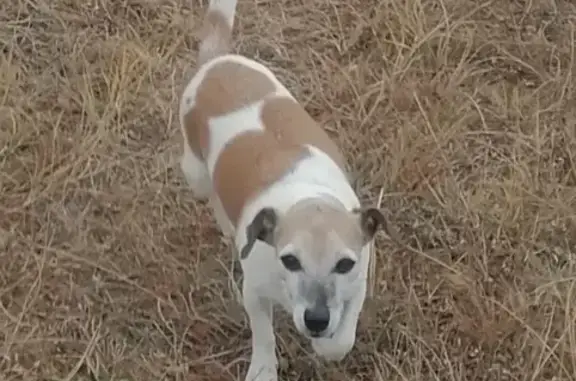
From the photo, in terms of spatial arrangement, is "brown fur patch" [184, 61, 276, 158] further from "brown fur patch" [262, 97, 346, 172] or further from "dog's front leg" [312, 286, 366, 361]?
"dog's front leg" [312, 286, 366, 361]

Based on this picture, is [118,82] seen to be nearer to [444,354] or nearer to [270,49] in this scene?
[270,49]

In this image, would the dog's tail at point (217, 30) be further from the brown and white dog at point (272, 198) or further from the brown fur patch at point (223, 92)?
the brown fur patch at point (223, 92)

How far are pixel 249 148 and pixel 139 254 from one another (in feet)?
2.22

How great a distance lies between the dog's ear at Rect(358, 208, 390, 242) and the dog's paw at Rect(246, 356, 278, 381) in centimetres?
58

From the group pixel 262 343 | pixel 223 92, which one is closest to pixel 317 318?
pixel 262 343

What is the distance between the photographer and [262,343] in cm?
330

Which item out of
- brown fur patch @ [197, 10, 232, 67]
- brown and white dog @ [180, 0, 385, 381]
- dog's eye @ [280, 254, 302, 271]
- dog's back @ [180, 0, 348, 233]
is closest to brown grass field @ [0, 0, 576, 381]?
brown and white dog @ [180, 0, 385, 381]

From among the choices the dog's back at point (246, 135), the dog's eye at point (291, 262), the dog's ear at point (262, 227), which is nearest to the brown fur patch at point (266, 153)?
the dog's back at point (246, 135)

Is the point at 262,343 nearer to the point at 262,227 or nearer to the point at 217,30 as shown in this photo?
the point at 262,227

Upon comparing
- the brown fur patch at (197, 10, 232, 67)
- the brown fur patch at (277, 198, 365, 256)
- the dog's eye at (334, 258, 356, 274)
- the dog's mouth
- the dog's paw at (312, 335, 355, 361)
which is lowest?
the dog's paw at (312, 335, 355, 361)

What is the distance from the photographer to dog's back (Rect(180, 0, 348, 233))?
3.17m

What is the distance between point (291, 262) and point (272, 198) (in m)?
0.29

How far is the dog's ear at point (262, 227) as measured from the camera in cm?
290

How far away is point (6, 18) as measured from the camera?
4.59 metres
